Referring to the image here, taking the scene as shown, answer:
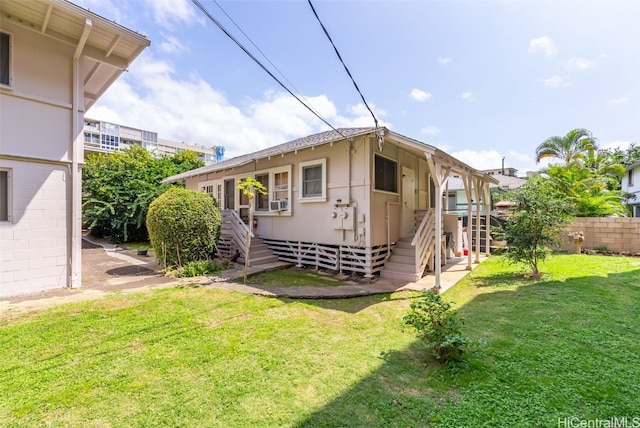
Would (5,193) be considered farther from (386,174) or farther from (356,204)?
(386,174)

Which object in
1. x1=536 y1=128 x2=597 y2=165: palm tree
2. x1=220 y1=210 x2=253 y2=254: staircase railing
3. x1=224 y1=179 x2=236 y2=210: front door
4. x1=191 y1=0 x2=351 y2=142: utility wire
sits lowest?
x1=220 y1=210 x2=253 y2=254: staircase railing

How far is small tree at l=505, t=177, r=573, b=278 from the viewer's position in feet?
23.6

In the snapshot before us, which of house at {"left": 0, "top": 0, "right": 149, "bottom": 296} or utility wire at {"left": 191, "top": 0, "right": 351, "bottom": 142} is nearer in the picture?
utility wire at {"left": 191, "top": 0, "right": 351, "bottom": 142}

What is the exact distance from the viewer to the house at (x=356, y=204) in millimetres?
7180

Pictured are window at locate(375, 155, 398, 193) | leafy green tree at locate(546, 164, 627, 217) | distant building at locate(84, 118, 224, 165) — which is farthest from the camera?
distant building at locate(84, 118, 224, 165)

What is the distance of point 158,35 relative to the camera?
6125 mm

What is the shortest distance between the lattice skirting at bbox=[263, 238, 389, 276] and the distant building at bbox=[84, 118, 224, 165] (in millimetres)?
37570

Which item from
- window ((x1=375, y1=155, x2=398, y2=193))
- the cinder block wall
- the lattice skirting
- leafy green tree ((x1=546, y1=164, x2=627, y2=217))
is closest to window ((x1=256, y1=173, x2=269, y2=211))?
the lattice skirting

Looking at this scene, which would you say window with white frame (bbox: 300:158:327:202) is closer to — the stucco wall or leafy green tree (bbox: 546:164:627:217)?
the stucco wall

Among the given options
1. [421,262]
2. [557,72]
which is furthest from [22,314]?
[557,72]

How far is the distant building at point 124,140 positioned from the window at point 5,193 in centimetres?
3920

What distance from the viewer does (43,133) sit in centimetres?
558

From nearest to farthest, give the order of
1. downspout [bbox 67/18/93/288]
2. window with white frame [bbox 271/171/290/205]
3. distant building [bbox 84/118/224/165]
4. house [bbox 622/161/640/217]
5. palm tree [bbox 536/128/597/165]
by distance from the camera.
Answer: downspout [bbox 67/18/93/288]
window with white frame [bbox 271/171/290/205]
palm tree [bbox 536/128/597/165]
house [bbox 622/161/640/217]
distant building [bbox 84/118/224/165]

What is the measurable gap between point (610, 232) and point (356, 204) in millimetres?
11322
